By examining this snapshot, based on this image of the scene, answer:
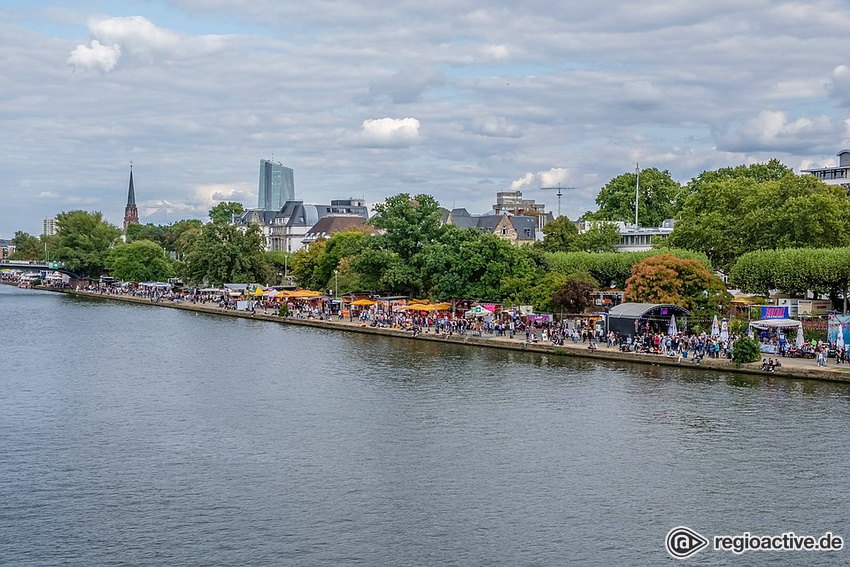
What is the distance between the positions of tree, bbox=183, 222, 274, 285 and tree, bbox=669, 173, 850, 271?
47.4 meters

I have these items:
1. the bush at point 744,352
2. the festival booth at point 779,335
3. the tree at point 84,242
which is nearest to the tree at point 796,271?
the festival booth at point 779,335

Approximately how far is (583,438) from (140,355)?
3086 centimetres

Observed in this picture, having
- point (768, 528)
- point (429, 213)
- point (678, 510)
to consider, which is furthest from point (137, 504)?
point (429, 213)

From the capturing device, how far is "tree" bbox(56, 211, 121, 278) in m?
132

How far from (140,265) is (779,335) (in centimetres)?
9614

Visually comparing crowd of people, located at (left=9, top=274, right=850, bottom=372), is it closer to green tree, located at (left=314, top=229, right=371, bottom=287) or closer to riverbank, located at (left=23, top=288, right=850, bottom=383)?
riverbank, located at (left=23, top=288, right=850, bottom=383)

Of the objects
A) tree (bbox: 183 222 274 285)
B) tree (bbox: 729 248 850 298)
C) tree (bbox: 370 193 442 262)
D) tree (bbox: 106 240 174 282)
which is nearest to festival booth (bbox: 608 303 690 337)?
tree (bbox: 729 248 850 298)

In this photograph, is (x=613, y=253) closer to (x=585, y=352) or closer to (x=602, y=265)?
(x=602, y=265)

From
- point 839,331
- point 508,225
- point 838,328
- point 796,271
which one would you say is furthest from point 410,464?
point 508,225

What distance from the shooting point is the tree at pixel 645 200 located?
9925 centimetres

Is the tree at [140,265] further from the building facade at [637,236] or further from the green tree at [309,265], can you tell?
the building facade at [637,236]

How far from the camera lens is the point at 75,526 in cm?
2238

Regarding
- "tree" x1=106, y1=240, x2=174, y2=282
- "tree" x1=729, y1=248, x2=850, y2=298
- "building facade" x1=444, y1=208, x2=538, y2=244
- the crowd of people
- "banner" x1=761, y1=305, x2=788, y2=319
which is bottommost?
the crowd of people

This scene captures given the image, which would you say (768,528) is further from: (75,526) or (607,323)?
(607,323)
